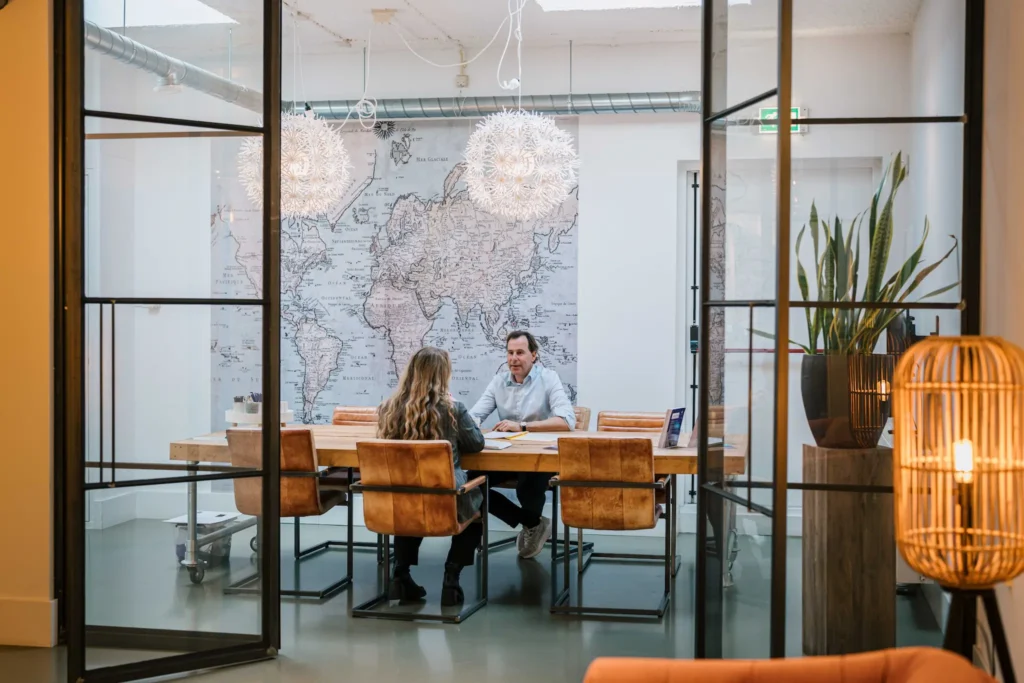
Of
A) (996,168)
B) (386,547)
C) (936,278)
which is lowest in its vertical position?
(386,547)

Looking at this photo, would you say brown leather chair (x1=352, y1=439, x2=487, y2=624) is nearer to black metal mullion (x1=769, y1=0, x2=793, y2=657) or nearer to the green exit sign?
black metal mullion (x1=769, y1=0, x2=793, y2=657)

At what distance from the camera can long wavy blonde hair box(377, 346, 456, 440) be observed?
539 cm

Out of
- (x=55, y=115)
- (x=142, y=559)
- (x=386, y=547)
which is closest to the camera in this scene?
(x=142, y=559)

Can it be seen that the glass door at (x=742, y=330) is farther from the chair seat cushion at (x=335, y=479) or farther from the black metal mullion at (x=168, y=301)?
the chair seat cushion at (x=335, y=479)

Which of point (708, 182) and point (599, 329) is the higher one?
point (708, 182)

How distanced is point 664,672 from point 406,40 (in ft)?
20.8

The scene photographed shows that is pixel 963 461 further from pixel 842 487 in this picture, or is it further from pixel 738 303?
pixel 738 303

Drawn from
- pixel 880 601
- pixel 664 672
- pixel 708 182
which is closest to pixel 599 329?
pixel 708 182

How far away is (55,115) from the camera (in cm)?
480

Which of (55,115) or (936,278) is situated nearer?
(936,278)

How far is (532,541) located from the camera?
6.73 metres

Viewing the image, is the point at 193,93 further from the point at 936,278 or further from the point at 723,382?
the point at 936,278

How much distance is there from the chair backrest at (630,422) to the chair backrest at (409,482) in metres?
1.82

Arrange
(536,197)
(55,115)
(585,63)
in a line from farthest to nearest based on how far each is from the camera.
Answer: (585,63) < (536,197) < (55,115)
